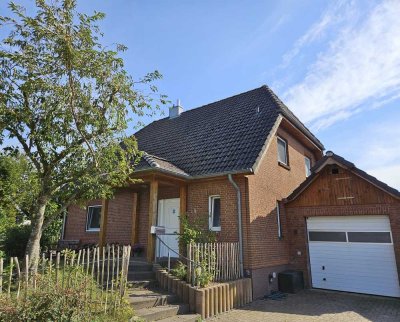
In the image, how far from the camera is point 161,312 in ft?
23.7

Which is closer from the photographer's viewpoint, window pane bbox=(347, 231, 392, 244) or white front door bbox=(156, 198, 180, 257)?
window pane bbox=(347, 231, 392, 244)

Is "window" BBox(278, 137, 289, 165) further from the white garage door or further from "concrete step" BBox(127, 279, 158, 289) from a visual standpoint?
"concrete step" BBox(127, 279, 158, 289)

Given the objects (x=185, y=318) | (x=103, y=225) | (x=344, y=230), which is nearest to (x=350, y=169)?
(x=344, y=230)

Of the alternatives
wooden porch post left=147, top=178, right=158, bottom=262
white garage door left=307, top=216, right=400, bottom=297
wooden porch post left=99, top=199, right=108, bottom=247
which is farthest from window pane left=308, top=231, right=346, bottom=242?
wooden porch post left=99, top=199, right=108, bottom=247

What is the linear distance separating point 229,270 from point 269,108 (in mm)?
7484

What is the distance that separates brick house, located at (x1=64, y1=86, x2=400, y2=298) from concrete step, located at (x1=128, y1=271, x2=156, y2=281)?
683mm

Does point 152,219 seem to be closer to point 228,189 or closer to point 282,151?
point 228,189

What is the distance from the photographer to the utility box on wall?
11.4 m

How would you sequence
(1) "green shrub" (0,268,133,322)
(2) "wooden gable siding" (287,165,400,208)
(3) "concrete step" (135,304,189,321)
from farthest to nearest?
1. (2) "wooden gable siding" (287,165,400,208)
2. (3) "concrete step" (135,304,189,321)
3. (1) "green shrub" (0,268,133,322)

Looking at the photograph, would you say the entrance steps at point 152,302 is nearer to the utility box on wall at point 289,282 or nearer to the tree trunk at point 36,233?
the tree trunk at point 36,233

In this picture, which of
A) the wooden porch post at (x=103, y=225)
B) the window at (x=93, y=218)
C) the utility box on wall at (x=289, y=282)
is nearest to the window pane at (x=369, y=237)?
the utility box on wall at (x=289, y=282)

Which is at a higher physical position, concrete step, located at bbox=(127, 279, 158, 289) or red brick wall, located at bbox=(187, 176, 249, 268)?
red brick wall, located at bbox=(187, 176, 249, 268)

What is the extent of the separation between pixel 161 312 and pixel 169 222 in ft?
18.3

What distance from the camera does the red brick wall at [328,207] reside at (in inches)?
434
